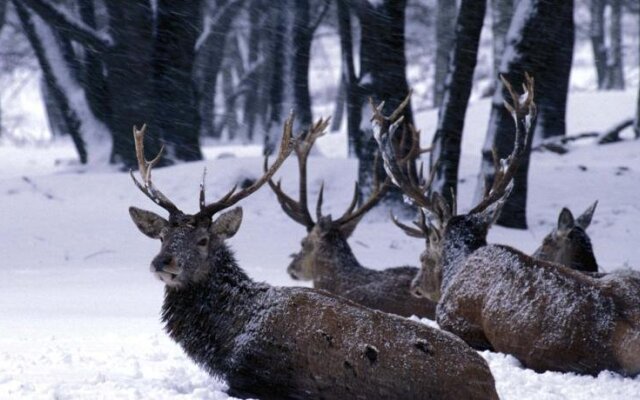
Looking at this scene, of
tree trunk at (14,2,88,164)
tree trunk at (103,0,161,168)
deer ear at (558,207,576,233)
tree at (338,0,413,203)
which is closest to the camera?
deer ear at (558,207,576,233)

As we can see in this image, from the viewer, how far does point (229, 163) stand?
614 inches

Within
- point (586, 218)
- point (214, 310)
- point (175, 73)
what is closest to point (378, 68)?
point (175, 73)

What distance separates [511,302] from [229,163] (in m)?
9.24

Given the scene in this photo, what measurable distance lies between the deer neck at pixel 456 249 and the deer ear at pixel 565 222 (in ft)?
3.95

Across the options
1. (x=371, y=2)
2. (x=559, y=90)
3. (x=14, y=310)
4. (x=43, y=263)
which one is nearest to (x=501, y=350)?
(x=14, y=310)

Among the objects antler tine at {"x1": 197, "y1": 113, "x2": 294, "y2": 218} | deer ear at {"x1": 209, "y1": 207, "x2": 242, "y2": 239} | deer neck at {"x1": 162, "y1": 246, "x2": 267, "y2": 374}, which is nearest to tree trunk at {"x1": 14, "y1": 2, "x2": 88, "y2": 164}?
antler tine at {"x1": 197, "y1": 113, "x2": 294, "y2": 218}

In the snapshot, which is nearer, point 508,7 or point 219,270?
point 219,270

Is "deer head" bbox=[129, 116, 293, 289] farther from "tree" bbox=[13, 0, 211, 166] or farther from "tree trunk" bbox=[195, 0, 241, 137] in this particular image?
"tree trunk" bbox=[195, 0, 241, 137]

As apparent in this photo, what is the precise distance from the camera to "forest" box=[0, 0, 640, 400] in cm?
554

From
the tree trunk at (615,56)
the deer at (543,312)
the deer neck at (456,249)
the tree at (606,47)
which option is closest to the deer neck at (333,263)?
the deer neck at (456,249)

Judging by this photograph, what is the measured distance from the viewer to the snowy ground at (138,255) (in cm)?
581

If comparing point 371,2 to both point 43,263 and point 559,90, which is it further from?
point 559,90

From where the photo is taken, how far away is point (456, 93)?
44.9 feet

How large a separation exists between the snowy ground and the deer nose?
561mm
